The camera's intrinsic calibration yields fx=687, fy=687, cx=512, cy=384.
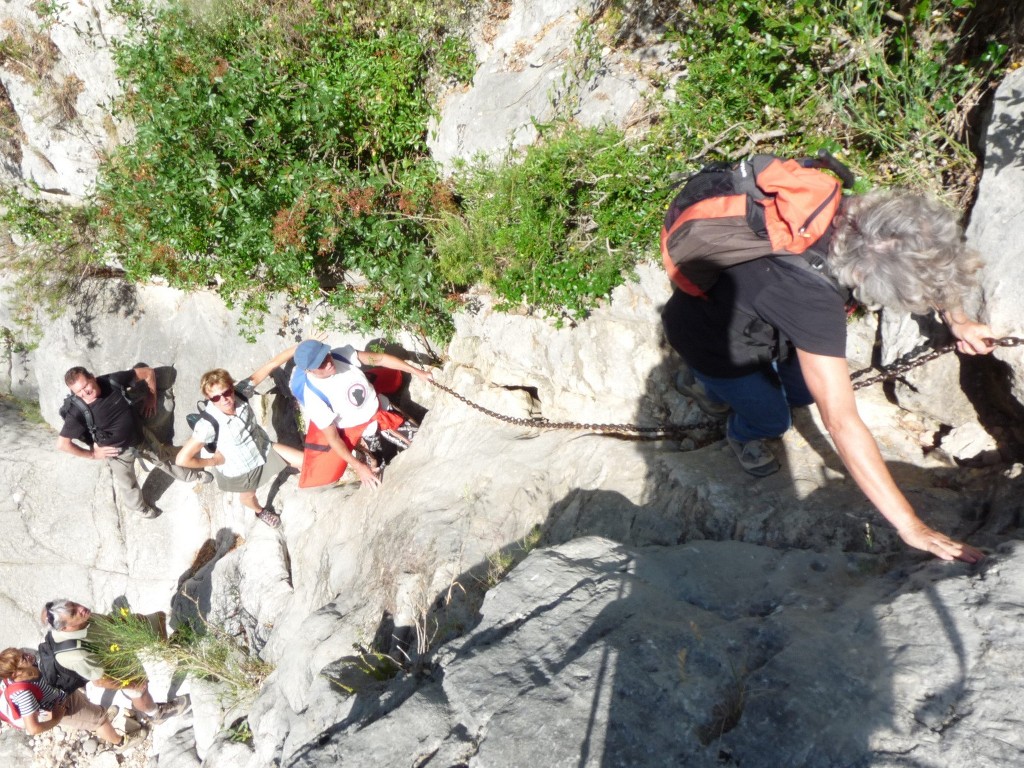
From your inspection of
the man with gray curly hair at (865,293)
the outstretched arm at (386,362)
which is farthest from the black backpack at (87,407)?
the man with gray curly hair at (865,293)

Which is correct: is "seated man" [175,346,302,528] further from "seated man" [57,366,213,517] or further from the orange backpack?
the orange backpack

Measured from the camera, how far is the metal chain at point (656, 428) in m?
3.61

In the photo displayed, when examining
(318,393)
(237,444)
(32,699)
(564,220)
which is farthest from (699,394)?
(32,699)

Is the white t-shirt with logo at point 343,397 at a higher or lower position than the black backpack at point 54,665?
higher

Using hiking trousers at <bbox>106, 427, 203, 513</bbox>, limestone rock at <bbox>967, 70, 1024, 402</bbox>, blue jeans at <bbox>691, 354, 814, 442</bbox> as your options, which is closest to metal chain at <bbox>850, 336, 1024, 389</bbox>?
limestone rock at <bbox>967, 70, 1024, 402</bbox>

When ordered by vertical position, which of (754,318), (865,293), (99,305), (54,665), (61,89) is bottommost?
(54,665)

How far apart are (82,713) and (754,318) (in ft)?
29.2

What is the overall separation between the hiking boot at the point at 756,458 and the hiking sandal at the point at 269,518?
18.4 feet

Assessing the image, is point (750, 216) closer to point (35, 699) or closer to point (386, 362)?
point (386, 362)

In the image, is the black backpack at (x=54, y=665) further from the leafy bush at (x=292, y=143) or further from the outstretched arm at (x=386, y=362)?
the outstretched arm at (x=386, y=362)

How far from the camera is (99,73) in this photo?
8.30m

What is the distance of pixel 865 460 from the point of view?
289cm

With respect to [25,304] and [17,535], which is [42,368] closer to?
[25,304]

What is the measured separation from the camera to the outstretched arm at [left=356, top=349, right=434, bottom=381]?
6594mm
